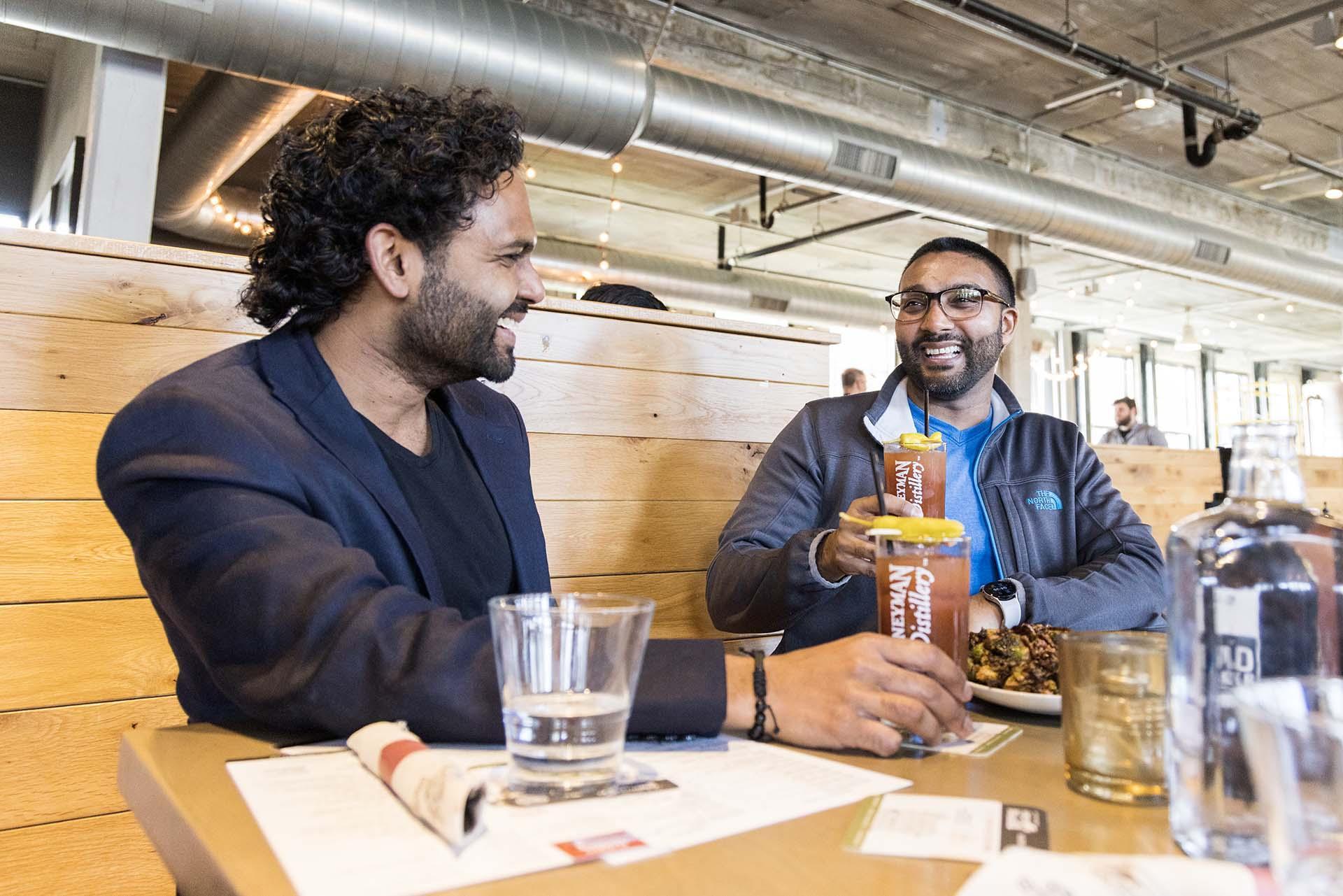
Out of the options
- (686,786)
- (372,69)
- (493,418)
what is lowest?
(686,786)

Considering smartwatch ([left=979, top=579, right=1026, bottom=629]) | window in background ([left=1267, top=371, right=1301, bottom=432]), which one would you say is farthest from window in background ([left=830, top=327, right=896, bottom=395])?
smartwatch ([left=979, top=579, right=1026, bottom=629])

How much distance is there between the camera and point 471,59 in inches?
141

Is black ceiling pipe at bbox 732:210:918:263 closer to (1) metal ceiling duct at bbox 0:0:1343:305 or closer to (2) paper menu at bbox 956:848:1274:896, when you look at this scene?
(1) metal ceiling duct at bbox 0:0:1343:305

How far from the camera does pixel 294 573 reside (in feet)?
2.92

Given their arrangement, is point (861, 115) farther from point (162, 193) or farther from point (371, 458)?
point (371, 458)

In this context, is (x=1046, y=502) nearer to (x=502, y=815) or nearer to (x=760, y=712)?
(x=760, y=712)

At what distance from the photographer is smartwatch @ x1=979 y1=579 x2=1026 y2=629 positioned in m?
1.47

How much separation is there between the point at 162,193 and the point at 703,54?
3.48 metres

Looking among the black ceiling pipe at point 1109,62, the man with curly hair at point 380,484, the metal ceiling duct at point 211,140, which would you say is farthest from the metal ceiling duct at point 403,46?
the black ceiling pipe at point 1109,62

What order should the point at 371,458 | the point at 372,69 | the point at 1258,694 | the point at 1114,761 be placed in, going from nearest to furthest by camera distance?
the point at 1258,694, the point at 1114,761, the point at 371,458, the point at 372,69

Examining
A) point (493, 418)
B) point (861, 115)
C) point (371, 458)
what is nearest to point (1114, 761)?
point (371, 458)

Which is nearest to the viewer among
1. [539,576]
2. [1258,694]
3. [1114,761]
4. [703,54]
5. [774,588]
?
[1258,694]

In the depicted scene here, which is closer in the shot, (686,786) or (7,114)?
(686,786)

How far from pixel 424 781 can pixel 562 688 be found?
0.12 metres
